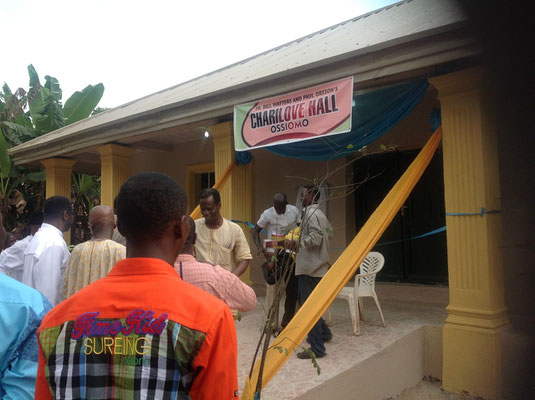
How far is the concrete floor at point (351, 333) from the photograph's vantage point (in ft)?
10.6

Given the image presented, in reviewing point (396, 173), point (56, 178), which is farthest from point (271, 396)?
point (56, 178)

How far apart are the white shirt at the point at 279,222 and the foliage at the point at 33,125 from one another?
767cm

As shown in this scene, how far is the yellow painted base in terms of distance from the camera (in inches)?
148

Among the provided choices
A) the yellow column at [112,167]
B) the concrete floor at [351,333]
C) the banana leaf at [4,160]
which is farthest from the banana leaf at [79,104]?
the concrete floor at [351,333]

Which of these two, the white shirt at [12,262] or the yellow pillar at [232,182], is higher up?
the yellow pillar at [232,182]

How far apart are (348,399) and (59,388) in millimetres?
2785

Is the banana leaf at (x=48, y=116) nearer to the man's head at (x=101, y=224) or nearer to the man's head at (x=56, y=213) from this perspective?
the man's head at (x=56, y=213)

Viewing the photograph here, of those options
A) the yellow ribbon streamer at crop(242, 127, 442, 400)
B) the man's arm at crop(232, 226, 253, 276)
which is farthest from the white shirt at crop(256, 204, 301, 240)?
the yellow ribbon streamer at crop(242, 127, 442, 400)

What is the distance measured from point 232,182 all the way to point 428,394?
3.70 metres

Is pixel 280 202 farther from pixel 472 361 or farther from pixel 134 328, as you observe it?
pixel 134 328

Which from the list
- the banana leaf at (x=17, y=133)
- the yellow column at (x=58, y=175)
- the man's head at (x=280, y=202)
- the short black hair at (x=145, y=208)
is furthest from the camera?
the banana leaf at (x=17, y=133)

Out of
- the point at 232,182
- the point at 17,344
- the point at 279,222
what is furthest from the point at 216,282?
the point at 232,182

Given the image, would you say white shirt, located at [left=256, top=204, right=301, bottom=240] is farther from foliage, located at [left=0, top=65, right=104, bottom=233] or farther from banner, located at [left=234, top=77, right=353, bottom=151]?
foliage, located at [left=0, top=65, right=104, bottom=233]

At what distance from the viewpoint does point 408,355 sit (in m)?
4.25
